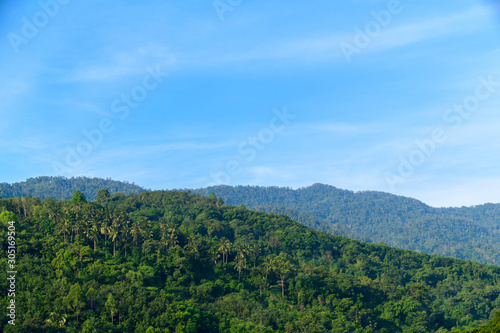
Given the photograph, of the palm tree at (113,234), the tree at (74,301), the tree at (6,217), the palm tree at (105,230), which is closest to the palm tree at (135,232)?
the palm tree at (113,234)

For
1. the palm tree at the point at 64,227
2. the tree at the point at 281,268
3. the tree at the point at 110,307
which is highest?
the palm tree at the point at 64,227

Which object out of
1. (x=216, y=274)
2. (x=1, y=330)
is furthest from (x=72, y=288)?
(x=216, y=274)

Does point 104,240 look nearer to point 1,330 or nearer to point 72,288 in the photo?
point 72,288

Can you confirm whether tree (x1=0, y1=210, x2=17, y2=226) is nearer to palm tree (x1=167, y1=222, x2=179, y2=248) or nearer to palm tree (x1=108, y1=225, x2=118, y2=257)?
palm tree (x1=108, y1=225, x2=118, y2=257)

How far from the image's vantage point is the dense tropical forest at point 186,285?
7700 centimetres

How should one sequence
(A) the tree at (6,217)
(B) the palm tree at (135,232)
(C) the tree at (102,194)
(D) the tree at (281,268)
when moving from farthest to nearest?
1. (C) the tree at (102,194)
2. (D) the tree at (281,268)
3. (B) the palm tree at (135,232)
4. (A) the tree at (6,217)

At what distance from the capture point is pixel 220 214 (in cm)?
17738

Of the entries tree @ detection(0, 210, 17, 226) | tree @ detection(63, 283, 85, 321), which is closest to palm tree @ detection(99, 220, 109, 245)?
tree @ detection(0, 210, 17, 226)

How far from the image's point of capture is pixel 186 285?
331 ft

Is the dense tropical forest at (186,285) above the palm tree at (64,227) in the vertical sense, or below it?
below

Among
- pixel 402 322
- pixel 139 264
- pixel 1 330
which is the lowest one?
pixel 402 322

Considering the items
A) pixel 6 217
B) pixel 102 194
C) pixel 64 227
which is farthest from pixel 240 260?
pixel 102 194

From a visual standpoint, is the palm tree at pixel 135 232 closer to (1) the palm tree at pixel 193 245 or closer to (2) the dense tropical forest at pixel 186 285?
(2) the dense tropical forest at pixel 186 285

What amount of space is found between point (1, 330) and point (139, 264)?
36.6 metres
